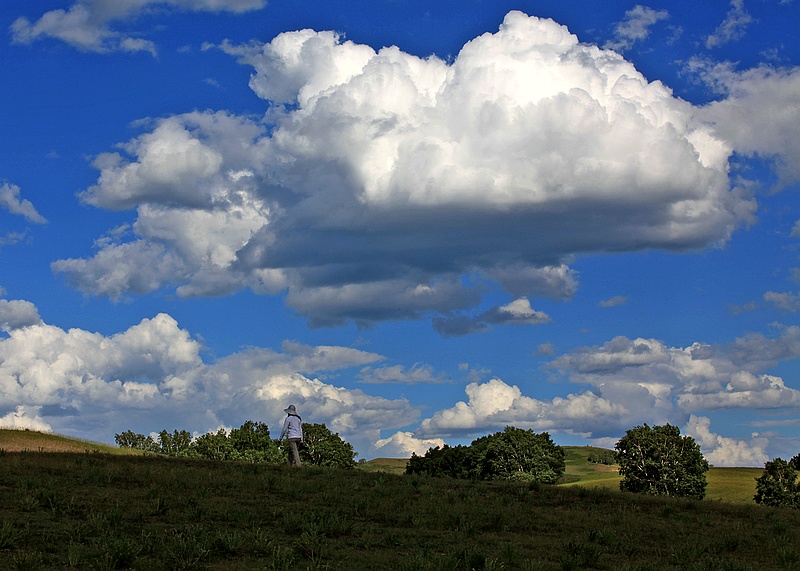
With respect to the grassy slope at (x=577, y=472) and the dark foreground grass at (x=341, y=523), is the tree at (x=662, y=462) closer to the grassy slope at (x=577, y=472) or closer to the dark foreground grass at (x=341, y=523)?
the grassy slope at (x=577, y=472)

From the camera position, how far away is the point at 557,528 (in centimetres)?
2245

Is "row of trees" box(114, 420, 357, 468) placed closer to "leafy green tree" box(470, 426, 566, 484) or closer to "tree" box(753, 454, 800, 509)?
"leafy green tree" box(470, 426, 566, 484)

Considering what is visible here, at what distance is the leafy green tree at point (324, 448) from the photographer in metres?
110

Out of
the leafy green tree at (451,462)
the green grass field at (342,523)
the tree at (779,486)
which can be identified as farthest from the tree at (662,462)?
the green grass field at (342,523)

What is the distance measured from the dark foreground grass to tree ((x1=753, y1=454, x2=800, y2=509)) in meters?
79.1

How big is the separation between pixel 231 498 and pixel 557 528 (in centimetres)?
925

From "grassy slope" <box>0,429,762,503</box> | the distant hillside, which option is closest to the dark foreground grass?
"grassy slope" <box>0,429,762,503</box>

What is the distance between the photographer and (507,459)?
346 feet

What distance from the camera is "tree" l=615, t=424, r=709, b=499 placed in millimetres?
96750

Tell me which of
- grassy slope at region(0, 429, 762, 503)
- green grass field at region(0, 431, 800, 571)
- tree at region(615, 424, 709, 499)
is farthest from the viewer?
tree at region(615, 424, 709, 499)

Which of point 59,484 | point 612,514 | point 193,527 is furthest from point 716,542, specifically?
point 59,484

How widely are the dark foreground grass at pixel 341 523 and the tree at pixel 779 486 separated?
79.1 m

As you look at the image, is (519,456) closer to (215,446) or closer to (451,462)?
(451,462)

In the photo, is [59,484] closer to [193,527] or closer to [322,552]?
[193,527]
